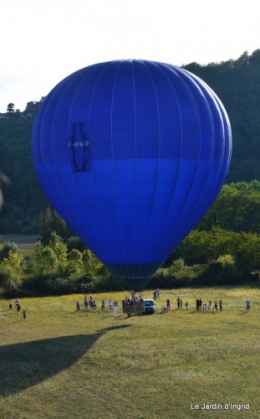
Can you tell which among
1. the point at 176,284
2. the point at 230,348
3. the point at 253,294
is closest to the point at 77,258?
the point at 176,284

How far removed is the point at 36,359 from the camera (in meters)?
27.5

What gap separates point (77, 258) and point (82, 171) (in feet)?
101

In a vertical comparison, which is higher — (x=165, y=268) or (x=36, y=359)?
(x=165, y=268)

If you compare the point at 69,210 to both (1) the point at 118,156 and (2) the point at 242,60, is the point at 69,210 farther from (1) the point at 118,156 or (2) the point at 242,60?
(2) the point at 242,60

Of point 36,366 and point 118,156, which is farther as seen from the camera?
point 118,156

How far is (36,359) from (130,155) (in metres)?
10.4

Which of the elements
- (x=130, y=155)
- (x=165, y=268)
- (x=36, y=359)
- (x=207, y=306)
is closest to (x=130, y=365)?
(x=36, y=359)

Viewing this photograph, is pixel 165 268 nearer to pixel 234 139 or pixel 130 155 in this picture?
pixel 130 155

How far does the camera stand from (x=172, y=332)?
105 feet

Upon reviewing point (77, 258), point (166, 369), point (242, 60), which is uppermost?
point (242, 60)

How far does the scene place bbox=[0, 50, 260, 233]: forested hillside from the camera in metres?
129

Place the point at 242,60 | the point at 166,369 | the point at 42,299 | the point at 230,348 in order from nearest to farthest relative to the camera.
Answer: the point at 166,369, the point at 230,348, the point at 42,299, the point at 242,60

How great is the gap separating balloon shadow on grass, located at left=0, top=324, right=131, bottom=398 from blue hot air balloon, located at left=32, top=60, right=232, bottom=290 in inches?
177

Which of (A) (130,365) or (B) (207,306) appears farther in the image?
(B) (207,306)
